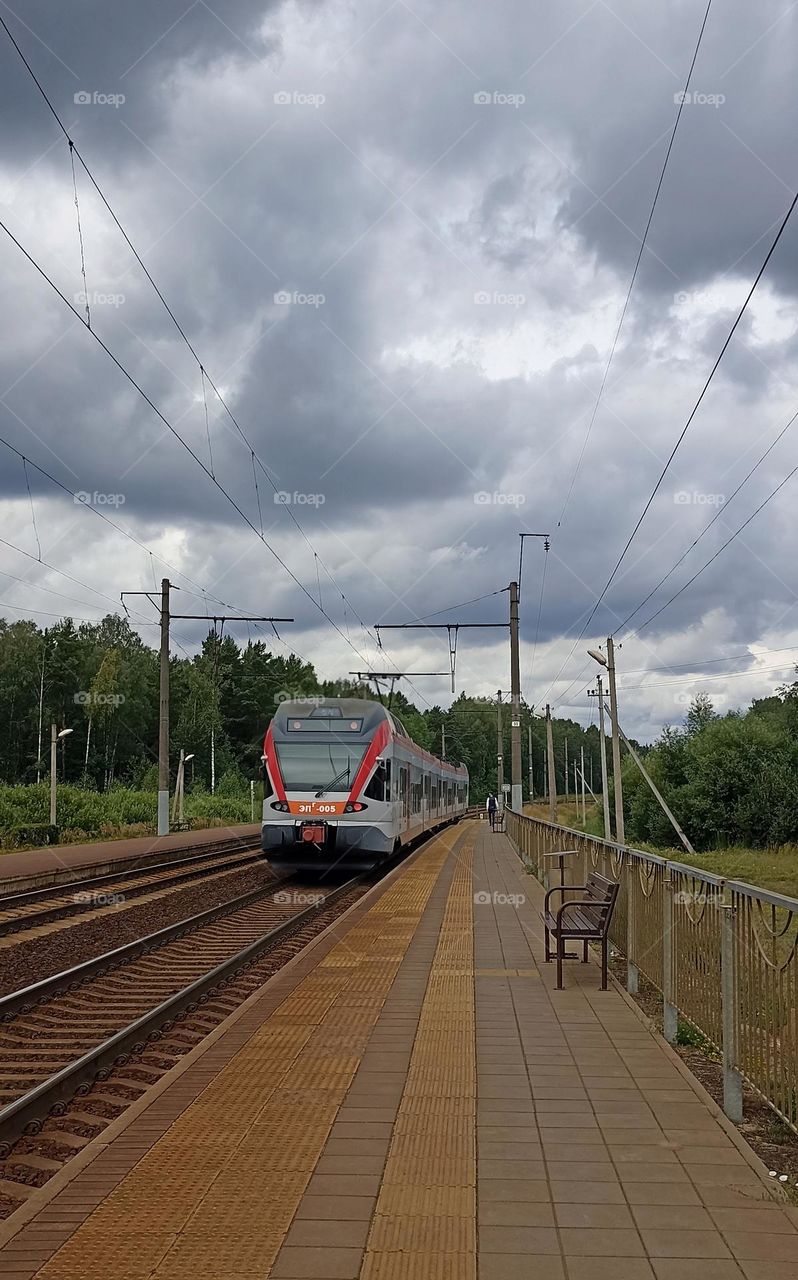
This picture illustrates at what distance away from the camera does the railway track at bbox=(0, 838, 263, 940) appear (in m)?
14.9

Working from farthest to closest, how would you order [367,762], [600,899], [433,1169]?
[367,762] < [600,899] < [433,1169]

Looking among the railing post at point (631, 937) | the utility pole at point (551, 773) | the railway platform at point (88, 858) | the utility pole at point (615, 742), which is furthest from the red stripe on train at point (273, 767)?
the utility pole at point (551, 773)

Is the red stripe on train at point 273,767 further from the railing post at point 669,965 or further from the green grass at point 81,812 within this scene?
the railing post at point 669,965

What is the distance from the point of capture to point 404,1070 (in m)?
6.09

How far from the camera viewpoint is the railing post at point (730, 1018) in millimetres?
5234

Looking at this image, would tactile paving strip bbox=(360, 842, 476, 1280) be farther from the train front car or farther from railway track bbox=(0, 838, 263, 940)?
the train front car

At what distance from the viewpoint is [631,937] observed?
28.2 ft

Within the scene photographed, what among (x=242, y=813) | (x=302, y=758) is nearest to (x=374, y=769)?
(x=302, y=758)

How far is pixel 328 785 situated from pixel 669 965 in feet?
41.9

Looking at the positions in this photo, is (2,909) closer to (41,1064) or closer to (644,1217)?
(41,1064)

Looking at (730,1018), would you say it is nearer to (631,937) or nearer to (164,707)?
(631,937)

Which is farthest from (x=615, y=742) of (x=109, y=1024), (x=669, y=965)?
(x=669, y=965)

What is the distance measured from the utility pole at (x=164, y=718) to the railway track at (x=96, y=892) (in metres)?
4.78

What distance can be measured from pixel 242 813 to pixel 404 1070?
153 feet
